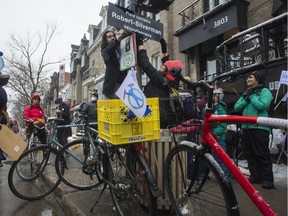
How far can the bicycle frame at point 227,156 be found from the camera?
1619mm

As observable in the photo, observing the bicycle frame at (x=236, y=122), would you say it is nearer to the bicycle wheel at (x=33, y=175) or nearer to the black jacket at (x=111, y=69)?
the black jacket at (x=111, y=69)

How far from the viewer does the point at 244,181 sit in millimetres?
1865

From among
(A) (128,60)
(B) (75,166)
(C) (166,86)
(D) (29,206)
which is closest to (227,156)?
(C) (166,86)

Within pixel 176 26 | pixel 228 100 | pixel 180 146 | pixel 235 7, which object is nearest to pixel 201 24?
pixel 235 7

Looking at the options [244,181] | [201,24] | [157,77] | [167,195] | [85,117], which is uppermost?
[201,24]

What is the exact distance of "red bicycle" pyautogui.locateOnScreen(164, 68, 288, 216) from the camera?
6.10ft

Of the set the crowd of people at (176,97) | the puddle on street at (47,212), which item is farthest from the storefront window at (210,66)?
the puddle on street at (47,212)

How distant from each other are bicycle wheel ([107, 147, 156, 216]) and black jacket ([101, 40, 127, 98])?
0.87 metres

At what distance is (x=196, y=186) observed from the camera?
2.39m

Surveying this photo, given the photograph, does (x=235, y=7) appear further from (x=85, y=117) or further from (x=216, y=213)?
(x=216, y=213)

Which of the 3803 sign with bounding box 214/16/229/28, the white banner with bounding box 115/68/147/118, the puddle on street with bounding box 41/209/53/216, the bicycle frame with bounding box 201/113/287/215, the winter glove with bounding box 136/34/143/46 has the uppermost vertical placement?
the 3803 sign with bounding box 214/16/229/28

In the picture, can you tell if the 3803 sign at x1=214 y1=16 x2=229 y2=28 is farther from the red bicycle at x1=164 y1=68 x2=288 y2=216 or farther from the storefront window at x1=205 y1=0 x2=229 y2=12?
the red bicycle at x1=164 y1=68 x2=288 y2=216

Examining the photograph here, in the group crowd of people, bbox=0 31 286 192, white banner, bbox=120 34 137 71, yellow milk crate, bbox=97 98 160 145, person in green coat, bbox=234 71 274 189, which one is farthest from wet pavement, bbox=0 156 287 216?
white banner, bbox=120 34 137 71

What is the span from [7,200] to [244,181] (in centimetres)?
335
